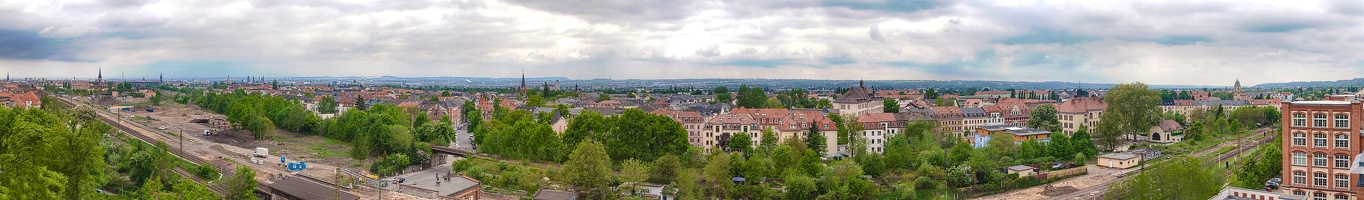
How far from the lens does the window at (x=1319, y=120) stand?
3559 cm

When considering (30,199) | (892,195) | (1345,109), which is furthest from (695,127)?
(30,199)

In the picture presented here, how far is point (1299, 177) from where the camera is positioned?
36375 millimetres

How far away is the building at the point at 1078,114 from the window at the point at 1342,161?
46.4 m

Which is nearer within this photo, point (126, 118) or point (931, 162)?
point (931, 162)

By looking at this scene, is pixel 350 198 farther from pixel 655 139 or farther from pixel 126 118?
pixel 126 118

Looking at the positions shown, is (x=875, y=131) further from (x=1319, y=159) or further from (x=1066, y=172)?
(x=1319, y=159)

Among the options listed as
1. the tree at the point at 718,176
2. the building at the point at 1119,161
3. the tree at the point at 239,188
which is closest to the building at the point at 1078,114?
the building at the point at 1119,161

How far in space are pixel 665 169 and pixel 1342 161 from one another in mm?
28618

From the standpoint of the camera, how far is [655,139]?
56156 millimetres

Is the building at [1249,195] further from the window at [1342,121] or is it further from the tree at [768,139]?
the tree at [768,139]

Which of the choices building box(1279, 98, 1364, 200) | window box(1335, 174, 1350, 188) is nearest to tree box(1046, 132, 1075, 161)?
building box(1279, 98, 1364, 200)

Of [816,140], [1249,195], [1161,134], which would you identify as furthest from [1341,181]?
[1161,134]

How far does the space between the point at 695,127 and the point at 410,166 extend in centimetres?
1992

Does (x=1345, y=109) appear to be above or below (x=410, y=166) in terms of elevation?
above
